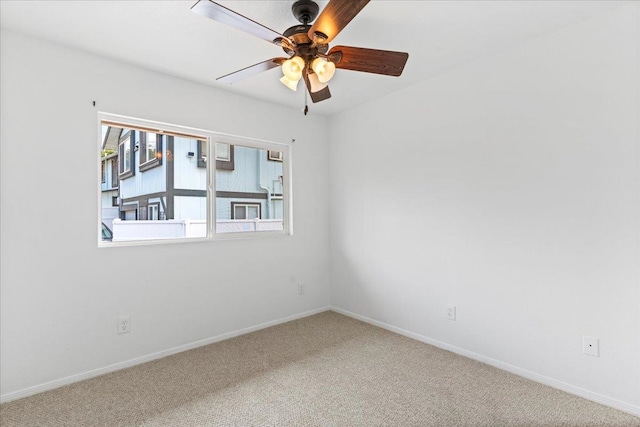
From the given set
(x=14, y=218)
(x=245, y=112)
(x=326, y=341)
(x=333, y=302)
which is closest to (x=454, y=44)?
(x=245, y=112)

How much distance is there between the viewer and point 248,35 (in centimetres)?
224

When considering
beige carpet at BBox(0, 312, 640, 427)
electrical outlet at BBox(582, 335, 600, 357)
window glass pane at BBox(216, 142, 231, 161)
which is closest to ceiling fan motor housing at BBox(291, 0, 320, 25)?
window glass pane at BBox(216, 142, 231, 161)

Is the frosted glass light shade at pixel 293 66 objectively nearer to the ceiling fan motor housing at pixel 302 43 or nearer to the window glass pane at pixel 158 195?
the ceiling fan motor housing at pixel 302 43

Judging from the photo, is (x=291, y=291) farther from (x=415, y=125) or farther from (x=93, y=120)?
(x=93, y=120)

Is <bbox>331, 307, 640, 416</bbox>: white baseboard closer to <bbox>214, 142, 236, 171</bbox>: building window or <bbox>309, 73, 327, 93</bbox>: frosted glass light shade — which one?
<bbox>214, 142, 236, 171</bbox>: building window

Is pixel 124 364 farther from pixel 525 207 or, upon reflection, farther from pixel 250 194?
pixel 525 207

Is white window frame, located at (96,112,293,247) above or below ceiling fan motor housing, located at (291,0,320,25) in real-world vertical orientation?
below

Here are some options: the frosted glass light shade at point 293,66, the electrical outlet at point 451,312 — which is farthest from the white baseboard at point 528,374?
the frosted glass light shade at point 293,66

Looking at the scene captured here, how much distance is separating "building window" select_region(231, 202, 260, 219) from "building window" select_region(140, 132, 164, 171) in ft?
2.65

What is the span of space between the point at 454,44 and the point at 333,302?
2946 mm

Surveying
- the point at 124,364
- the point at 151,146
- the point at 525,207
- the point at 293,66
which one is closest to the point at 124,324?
the point at 124,364

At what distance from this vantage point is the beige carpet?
75.8 inches

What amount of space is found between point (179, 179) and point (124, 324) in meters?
1.29

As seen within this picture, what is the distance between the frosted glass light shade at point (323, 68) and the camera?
1.81m
